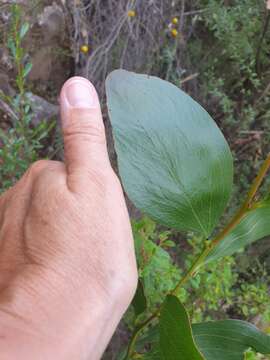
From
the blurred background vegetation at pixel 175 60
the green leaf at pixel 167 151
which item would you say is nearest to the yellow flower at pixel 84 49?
the blurred background vegetation at pixel 175 60

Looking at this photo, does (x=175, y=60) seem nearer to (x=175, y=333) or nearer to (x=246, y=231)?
(x=246, y=231)

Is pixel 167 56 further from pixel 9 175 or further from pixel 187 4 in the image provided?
pixel 9 175

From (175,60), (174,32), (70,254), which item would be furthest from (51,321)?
(175,60)

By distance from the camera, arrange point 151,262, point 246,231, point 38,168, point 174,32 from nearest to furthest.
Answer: point 246,231 → point 38,168 → point 151,262 → point 174,32

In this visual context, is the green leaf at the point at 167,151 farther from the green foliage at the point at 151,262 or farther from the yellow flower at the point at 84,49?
the yellow flower at the point at 84,49

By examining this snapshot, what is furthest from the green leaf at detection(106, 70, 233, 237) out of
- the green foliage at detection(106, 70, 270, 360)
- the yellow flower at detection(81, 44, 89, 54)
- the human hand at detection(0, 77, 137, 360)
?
the yellow flower at detection(81, 44, 89, 54)

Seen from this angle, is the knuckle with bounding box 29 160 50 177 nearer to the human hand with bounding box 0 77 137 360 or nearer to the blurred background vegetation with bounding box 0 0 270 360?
the human hand with bounding box 0 77 137 360

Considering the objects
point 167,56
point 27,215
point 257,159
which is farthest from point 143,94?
point 257,159
